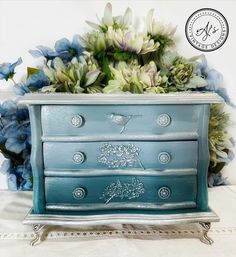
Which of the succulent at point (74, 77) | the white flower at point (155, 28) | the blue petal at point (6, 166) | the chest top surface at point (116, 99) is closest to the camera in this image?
the chest top surface at point (116, 99)

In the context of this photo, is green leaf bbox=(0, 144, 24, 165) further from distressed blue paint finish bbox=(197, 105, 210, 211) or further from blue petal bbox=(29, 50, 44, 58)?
distressed blue paint finish bbox=(197, 105, 210, 211)

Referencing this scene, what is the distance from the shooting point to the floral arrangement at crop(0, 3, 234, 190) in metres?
1.17

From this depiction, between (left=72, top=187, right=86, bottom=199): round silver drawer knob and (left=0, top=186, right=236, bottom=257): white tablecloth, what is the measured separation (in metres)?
0.13

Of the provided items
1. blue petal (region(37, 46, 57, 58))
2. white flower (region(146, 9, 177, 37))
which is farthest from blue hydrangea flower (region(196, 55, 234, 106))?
blue petal (region(37, 46, 57, 58))

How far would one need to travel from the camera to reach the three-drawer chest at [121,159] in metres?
0.99

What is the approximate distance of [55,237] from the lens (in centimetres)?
106

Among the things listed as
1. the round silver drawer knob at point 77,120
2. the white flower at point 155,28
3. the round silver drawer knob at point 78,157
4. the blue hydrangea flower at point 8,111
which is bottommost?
the round silver drawer knob at point 78,157

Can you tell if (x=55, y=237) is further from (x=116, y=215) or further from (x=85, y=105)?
(x=85, y=105)

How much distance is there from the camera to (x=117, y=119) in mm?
993

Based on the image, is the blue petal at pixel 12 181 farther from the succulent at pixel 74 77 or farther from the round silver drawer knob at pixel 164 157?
the round silver drawer knob at pixel 164 157

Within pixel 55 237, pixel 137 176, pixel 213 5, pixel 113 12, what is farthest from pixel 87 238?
pixel 213 5

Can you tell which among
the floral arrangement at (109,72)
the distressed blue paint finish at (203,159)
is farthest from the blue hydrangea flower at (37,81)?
the distressed blue paint finish at (203,159)

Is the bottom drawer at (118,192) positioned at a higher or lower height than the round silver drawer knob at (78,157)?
lower

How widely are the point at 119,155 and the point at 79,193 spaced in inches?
6.3
